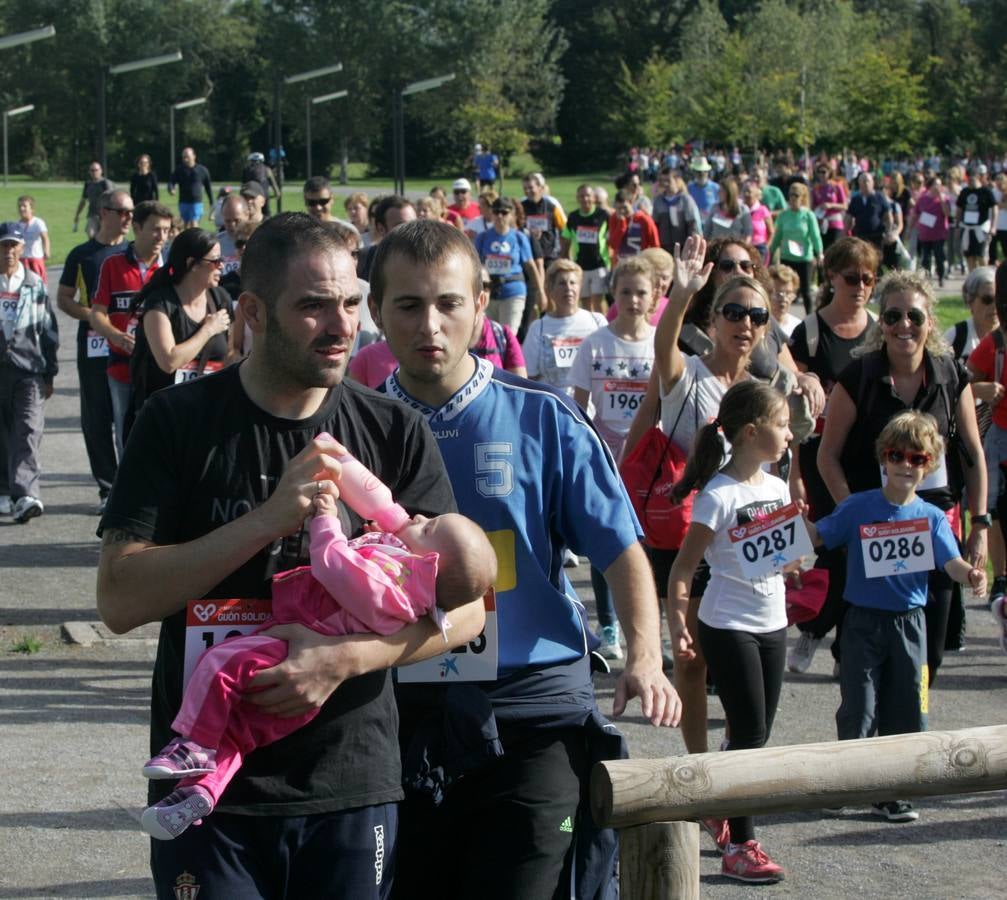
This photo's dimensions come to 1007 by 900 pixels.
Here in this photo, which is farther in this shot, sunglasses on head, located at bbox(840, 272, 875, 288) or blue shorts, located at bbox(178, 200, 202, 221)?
blue shorts, located at bbox(178, 200, 202, 221)

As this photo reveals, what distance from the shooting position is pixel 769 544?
573 cm

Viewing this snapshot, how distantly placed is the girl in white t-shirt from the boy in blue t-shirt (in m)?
0.61

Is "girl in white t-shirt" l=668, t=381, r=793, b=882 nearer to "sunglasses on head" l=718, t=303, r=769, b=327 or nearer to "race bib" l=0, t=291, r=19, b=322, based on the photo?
"sunglasses on head" l=718, t=303, r=769, b=327

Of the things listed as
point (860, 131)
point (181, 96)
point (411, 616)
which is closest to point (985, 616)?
point (411, 616)

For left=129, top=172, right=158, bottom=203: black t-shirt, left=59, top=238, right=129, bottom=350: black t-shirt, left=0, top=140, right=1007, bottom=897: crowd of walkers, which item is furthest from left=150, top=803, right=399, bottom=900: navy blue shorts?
left=129, top=172, right=158, bottom=203: black t-shirt

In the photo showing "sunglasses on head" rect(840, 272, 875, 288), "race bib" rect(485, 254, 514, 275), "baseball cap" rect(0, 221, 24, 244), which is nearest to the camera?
"sunglasses on head" rect(840, 272, 875, 288)

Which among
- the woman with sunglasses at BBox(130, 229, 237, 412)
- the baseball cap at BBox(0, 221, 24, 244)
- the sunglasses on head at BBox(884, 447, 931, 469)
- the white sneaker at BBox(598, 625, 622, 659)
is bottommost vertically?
the white sneaker at BBox(598, 625, 622, 659)

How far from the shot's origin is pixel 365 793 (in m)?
3.03

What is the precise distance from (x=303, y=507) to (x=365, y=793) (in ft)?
1.90

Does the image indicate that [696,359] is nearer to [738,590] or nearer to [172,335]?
[738,590]

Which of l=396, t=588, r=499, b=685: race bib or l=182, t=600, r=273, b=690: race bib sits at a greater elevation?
l=182, t=600, r=273, b=690: race bib

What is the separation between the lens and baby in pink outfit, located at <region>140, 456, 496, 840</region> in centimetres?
286

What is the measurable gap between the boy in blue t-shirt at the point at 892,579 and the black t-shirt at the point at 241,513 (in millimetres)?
3463

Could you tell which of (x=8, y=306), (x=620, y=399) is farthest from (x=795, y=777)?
(x=8, y=306)
